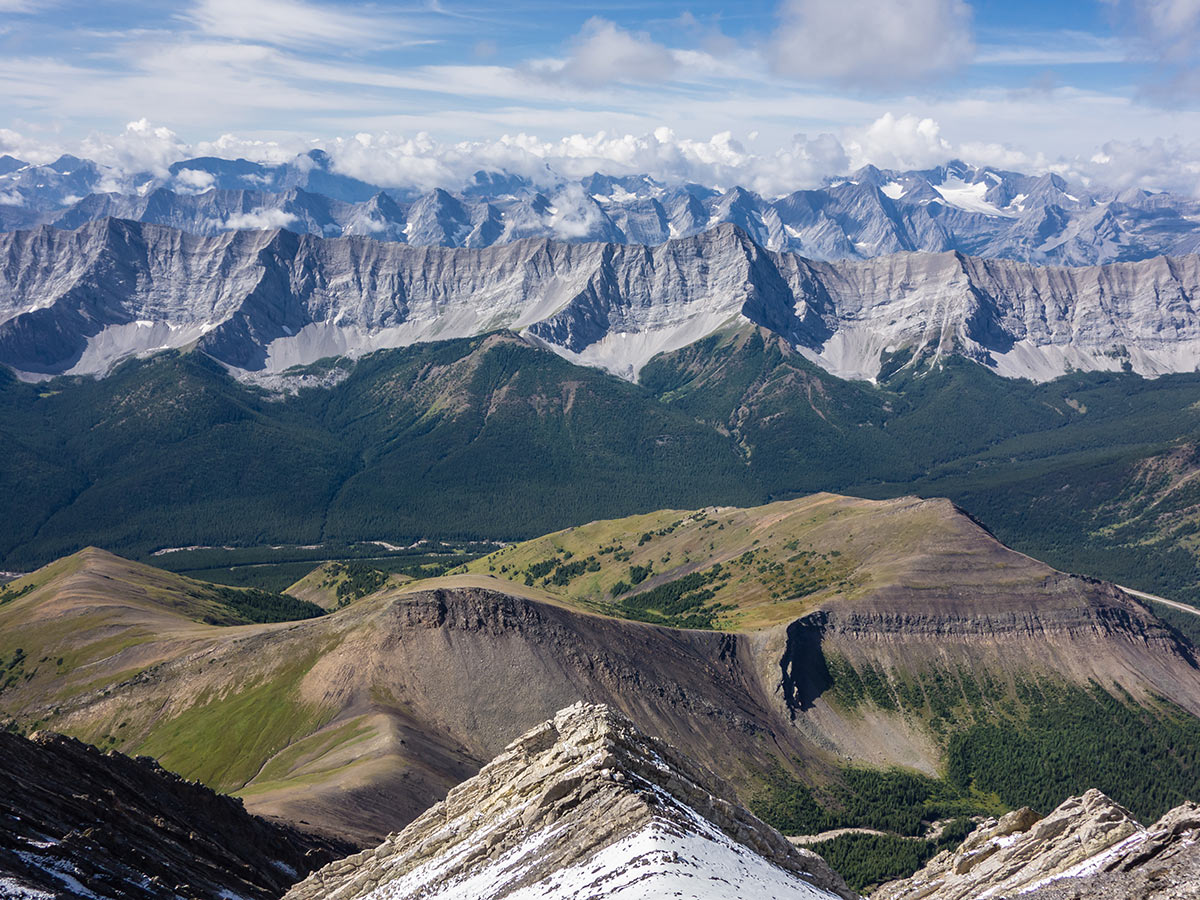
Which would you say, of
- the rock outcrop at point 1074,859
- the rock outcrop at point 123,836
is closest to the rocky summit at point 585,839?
the rock outcrop at point 123,836

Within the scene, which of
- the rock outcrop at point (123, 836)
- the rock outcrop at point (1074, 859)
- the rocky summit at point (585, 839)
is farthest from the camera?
the rock outcrop at point (123, 836)

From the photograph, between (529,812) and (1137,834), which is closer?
(1137,834)

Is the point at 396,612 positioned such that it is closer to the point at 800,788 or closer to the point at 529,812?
the point at 800,788

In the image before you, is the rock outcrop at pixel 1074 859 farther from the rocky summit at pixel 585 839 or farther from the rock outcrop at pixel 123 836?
the rock outcrop at pixel 123 836

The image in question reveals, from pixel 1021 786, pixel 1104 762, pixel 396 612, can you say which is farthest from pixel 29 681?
pixel 1104 762

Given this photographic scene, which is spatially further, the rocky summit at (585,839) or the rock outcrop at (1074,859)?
the rocky summit at (585,839)

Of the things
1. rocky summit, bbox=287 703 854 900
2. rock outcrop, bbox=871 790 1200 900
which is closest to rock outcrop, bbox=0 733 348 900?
rocky summit, bbox=287 703 854 900

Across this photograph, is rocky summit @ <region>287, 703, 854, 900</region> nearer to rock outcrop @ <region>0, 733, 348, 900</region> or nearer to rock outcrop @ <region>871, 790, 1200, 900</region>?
rock outcrop @ <region>0, 733, 348, 900</region>
